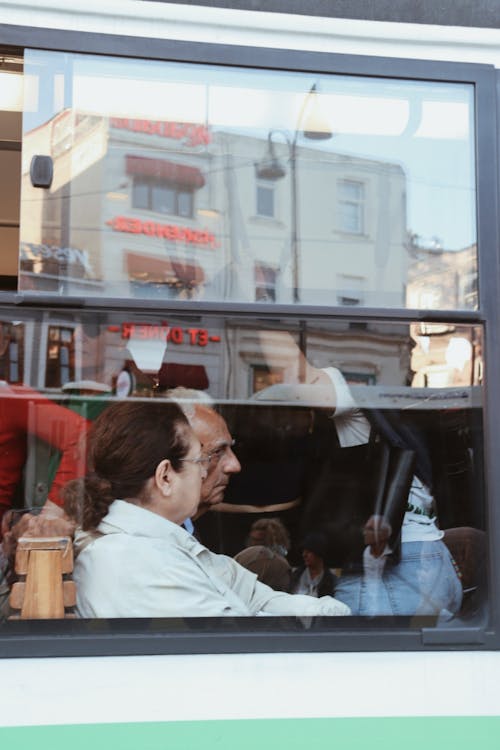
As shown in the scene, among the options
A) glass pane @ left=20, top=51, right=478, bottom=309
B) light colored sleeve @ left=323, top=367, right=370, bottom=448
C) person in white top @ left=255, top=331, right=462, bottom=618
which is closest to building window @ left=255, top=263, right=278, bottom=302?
glass pane @ left=20, top=51, right=478, bottom=309

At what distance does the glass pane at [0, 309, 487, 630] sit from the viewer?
221cm

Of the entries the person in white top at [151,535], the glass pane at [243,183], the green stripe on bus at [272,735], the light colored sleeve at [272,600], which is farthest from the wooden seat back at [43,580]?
the glass pane at [243,183]

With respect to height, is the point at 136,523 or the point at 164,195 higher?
the point at 164,195

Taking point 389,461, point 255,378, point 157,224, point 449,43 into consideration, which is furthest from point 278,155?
point 389,461

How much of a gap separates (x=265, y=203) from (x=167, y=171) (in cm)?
26

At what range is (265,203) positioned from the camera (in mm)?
2188

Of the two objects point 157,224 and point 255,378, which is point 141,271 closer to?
point 157,224

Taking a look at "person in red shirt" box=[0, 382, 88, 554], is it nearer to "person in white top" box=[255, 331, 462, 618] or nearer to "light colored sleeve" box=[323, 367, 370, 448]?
"person in white top" box=[255, 331, 462, 618]

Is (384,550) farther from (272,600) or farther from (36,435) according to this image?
(36,435)

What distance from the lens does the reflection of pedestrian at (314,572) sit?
8.07 ft

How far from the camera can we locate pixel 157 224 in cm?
211

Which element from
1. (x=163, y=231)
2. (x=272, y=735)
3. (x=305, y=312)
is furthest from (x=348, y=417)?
(x=272, y=735)

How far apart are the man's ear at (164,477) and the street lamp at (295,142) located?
756 mm

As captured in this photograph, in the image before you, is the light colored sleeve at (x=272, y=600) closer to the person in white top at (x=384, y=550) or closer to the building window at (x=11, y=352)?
the person in white top at (x=384, y=550)
